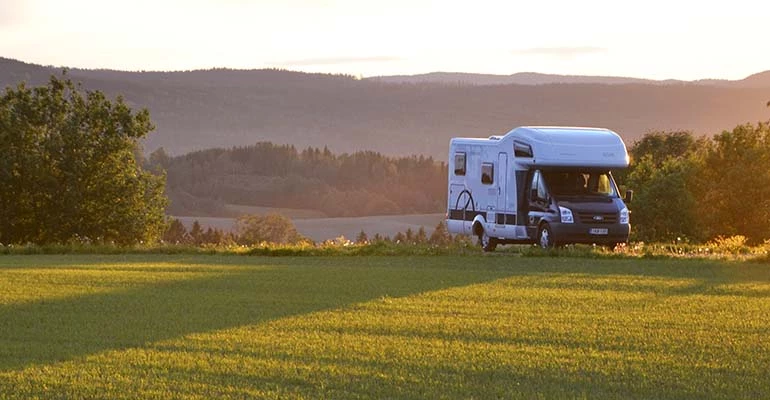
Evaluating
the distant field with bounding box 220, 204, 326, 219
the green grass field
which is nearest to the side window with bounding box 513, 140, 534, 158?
the green grass field

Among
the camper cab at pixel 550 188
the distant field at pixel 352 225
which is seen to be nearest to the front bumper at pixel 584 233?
the camper cab at pixel 550 188

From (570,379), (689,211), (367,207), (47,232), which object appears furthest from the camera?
(367,207)

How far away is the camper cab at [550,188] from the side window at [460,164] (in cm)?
66

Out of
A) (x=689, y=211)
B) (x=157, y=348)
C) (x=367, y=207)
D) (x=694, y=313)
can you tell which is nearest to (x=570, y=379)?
(x=157, y=348)

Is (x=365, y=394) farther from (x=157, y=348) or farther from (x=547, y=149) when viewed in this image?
(x=547, y=149)

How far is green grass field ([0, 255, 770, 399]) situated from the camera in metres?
11.1

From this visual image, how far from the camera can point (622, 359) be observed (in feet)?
40.9

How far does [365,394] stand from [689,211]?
5378 cm

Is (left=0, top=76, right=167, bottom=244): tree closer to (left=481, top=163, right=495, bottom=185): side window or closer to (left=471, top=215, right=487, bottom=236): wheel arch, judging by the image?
(left=471, top=215, right=487, bottom=236): wheel arch

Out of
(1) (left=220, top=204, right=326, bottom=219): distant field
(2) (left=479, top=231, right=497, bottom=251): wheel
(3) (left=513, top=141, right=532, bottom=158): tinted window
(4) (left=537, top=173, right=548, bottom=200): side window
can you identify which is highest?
(3) (left=513, top=141, right=532, bottom=158): tinted window

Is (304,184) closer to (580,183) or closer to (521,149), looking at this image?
(521,149)

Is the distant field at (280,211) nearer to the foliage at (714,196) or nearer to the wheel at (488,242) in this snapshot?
the foliage at (714,196)

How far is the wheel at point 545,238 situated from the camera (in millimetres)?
28734

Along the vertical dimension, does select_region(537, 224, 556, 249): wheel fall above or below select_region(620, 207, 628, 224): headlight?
below
